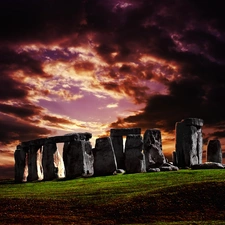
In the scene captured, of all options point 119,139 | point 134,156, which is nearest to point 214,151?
point 119,139

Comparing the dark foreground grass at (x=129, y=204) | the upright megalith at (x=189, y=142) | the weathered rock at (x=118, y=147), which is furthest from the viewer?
the weathered rock at (x=118, y=147)

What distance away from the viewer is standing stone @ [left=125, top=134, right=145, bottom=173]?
116ft

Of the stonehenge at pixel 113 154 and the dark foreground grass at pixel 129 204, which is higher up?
the stonehenge at pixel 113 154

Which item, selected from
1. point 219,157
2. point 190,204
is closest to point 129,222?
point 190,204

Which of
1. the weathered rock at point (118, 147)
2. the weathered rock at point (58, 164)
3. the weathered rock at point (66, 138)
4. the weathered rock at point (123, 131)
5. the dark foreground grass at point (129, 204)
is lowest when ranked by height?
the dark foreground grass at point (129, 204)

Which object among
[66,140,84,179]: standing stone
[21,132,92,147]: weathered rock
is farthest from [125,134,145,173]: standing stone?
[21,132,92,147]: weathered rock

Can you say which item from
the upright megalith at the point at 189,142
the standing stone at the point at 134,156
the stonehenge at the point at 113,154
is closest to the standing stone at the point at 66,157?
the stonehenge at the point at 113,154

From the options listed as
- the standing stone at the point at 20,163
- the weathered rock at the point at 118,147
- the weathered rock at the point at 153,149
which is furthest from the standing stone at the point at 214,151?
the standing stone at the point at 20,163

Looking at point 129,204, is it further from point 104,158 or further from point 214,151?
point 214,151

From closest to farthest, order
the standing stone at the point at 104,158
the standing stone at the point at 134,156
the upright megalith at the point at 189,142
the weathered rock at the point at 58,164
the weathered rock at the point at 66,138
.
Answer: the standing stone at the point at 134,156, the standing stone at the point at 104,158, the weathered rock at the point at 66,138, the upright megalith at the point at 189,142, the weathered rock at the point at 58,164

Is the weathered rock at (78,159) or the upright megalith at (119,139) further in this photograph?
the upright megalith at (119,139)

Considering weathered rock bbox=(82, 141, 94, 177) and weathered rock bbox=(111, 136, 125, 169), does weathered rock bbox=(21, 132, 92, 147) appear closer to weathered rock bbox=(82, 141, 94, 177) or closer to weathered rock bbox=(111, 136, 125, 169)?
weathered rock bbox=(82, 141, 94, 177)

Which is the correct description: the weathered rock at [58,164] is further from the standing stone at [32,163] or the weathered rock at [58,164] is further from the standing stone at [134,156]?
the standing stone at [134,156]

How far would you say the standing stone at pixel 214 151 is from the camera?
138 feet
